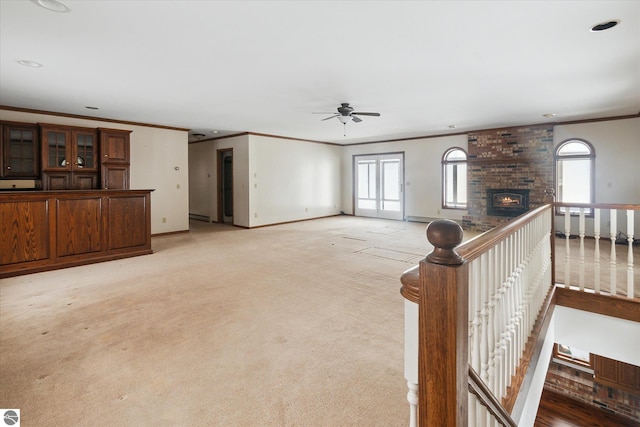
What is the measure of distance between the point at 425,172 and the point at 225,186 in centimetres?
573

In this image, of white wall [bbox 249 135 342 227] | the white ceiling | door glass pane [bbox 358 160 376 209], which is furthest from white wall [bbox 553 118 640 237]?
white wall [bbox 249 135 342 227]

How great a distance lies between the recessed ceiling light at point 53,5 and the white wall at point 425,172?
8.13 meters

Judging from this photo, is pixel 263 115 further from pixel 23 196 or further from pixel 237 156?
pixel 23 196

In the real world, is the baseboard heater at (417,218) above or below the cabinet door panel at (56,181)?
below

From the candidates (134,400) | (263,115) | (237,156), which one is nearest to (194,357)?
(134,400)

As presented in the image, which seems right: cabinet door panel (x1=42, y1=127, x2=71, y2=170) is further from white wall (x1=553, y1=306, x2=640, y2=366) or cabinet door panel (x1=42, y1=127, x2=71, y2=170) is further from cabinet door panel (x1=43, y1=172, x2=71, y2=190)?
white wall (x1=553, y1=306, x2=640, y2=366)

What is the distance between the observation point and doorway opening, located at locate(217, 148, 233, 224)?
929 centimetres

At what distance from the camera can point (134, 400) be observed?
6.11ft

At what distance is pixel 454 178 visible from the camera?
8.68m

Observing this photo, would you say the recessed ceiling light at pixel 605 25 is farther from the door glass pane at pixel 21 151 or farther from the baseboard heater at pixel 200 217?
the baseboard heater at pixel 200 217

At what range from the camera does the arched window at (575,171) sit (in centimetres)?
661

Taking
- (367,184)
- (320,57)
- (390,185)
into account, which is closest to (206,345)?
(320,57)

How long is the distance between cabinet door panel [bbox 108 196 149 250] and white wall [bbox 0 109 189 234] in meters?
1.64

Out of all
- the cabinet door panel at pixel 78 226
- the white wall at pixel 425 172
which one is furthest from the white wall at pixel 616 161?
the cabinet door panel at pixel 78 226
